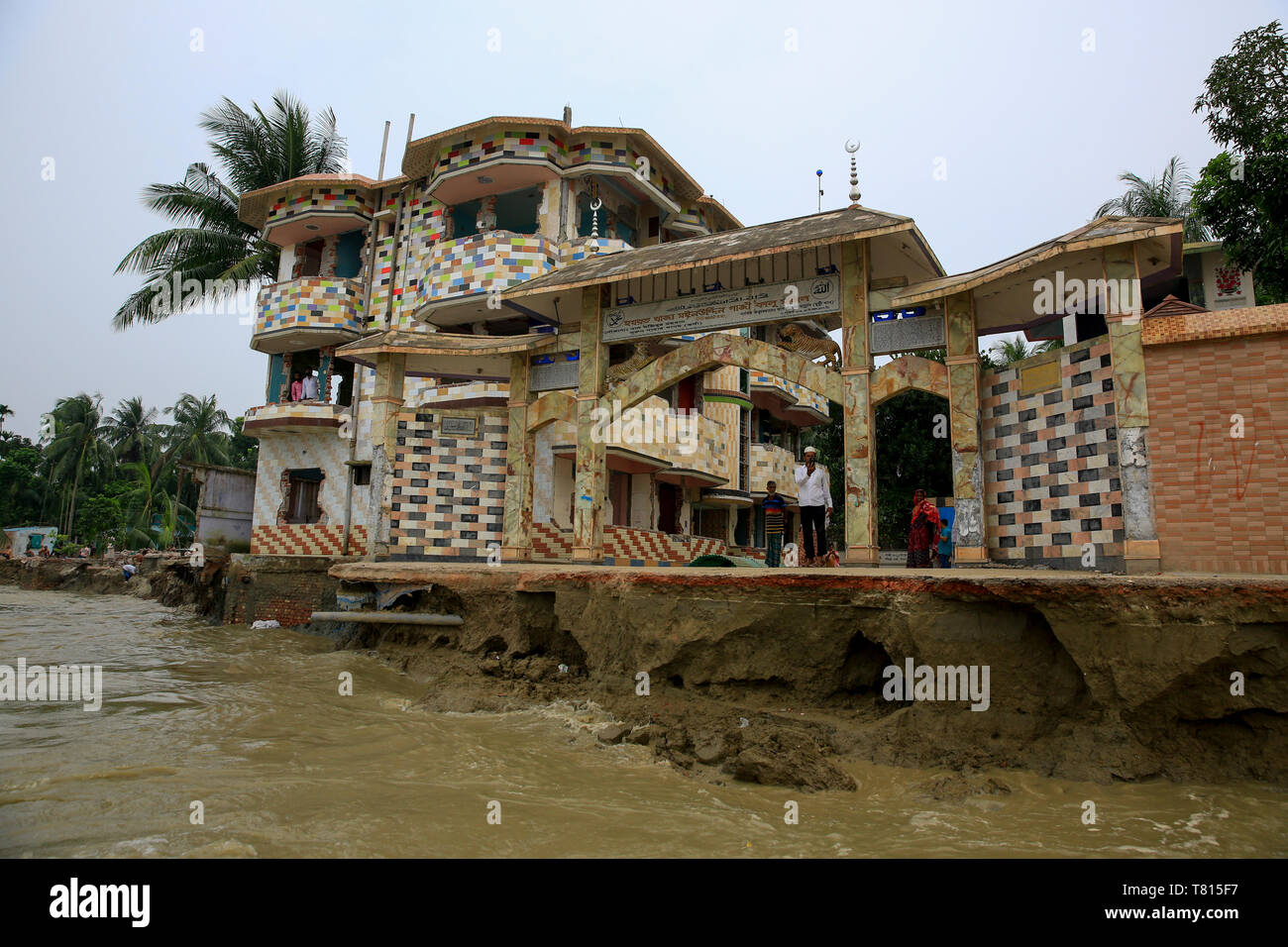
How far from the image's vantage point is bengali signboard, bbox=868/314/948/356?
877 centimetres

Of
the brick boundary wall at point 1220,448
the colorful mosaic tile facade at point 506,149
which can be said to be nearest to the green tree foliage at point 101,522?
the colorful mosaic tile facade at point 506,149

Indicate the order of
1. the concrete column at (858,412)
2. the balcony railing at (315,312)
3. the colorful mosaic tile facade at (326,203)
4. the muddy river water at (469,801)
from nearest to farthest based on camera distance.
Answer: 1. the muddy river water at (469,801)
2. the concrete column at (858,412)
3. the balcony railing at (315,312)
4. the colorful mosaic tile facade at (326,203)

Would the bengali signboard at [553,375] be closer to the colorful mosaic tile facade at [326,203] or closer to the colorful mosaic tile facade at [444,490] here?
the colorful mosaic tile facade at [444,490]

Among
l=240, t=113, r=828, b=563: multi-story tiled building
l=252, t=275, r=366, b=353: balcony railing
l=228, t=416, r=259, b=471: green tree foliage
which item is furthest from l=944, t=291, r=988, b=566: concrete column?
l=228, t=416, r=259, b=471: green tree foliage

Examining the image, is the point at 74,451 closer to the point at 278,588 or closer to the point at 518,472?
the point at 278,588

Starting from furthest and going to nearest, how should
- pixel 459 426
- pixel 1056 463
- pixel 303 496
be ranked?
pixel 303 496 < pixel 459 426 < pixel 1056 463

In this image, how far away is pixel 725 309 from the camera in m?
9.88

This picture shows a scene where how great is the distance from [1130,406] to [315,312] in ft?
60.0

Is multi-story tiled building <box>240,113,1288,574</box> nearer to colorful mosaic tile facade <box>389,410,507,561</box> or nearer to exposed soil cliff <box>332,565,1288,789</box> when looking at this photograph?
colorful mosaic tile facade <box>389,410,507,561</box>

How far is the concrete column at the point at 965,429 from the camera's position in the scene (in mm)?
8180

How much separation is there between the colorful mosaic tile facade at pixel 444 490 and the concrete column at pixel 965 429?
6836mm

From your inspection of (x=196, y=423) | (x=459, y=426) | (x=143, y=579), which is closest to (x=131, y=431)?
(x=196, y=423)

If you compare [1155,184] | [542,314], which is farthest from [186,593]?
[1155,184]
